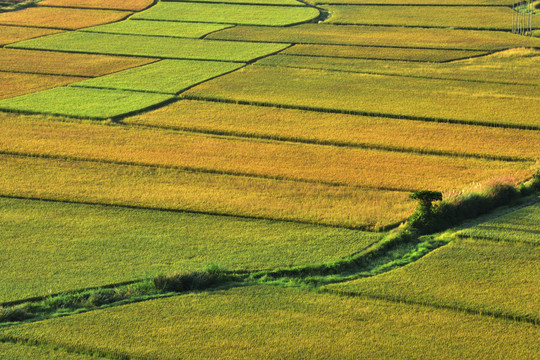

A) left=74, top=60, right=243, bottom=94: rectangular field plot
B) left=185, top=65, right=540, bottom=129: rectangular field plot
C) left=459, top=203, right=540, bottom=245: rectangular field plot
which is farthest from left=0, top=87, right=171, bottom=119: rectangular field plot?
left=459, top=203, right=540, bottom=245: rectangular field plot

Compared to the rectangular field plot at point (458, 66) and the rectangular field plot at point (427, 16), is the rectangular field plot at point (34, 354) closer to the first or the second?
the rectangular field plot at point (458, 66)

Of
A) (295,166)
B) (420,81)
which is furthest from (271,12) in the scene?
(295,166)

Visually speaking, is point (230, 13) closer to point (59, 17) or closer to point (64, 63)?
point (59, 17)

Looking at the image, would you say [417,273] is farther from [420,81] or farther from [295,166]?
[420,81]

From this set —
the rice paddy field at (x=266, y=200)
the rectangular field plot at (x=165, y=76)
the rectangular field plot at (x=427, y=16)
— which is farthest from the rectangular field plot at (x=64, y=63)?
the rectangular field plot at (x=427, y=16)

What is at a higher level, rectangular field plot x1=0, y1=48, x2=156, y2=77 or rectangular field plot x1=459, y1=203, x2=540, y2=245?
rectangular field plot x1=0, y1=48, x2=156, y2=77

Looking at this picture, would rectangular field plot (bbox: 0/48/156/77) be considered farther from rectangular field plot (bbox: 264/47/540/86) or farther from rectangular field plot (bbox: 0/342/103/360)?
rectangular field plot (bbox: 0/342/103/360)
